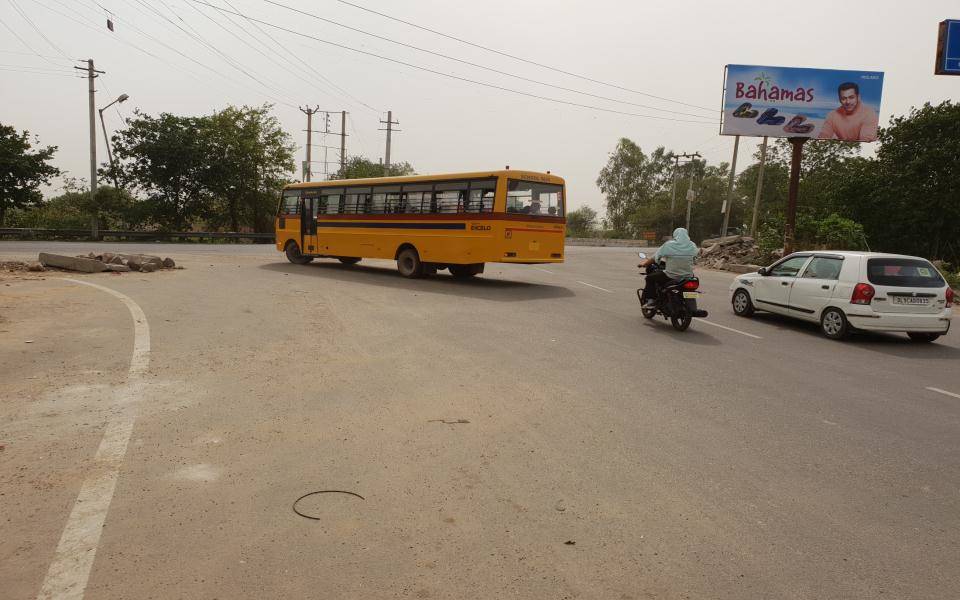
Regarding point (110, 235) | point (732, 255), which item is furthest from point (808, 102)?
point (110, 235)

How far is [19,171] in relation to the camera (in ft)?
115

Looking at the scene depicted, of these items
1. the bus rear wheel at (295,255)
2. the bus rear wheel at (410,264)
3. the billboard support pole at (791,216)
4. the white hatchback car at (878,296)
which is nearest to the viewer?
the white hatchback car at (878,296)

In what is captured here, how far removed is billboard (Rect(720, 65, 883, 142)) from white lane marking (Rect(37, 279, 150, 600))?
31.2 metres

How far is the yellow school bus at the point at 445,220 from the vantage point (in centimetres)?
1585

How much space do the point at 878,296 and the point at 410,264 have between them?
11673 mm

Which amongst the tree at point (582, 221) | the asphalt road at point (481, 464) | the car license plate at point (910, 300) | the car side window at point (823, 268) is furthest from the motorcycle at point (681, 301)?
the tree at point (582, 221)

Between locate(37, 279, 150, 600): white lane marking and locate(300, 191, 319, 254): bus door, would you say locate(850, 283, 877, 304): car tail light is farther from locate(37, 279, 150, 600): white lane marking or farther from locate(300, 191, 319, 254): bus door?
locate(300, 191, 319, 254): bus door

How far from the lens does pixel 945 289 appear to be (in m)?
9.96

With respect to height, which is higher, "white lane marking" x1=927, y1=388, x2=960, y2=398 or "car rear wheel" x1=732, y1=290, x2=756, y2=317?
"car rear wheel" x1=732, y1=290, x2=756, y2=317

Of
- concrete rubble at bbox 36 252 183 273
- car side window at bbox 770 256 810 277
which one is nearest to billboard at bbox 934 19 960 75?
car side window at bbox 770 256 810 277

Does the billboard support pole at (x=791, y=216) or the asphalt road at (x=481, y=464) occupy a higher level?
the billboard support pole at (x=791, y=216)

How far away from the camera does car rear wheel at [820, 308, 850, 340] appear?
401 inches

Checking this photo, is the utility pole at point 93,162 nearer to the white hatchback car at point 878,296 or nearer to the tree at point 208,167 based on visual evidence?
the tree at point 208,167

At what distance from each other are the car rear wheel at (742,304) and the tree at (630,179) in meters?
77.3
